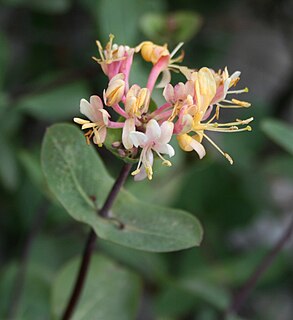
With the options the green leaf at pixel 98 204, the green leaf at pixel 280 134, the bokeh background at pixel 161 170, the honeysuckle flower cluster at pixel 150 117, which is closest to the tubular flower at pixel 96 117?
the honeysuckle flower cluster at pixel 150 117

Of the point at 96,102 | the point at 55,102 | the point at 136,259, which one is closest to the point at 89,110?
the point at 96,102

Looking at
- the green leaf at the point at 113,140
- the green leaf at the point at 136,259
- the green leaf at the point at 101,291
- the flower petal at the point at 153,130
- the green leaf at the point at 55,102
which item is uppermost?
the flower petal at the point at 153,130

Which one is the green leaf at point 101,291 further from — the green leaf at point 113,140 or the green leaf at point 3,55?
the green leaf at point 3,55

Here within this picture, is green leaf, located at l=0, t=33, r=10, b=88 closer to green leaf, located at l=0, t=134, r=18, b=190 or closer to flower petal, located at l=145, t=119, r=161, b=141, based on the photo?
green leaf, located at l=0, t=134, r=18, b=190

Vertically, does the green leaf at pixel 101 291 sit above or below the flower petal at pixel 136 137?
below

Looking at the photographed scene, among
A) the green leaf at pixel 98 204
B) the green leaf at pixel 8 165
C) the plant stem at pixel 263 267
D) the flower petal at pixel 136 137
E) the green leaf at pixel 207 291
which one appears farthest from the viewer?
the green leaf at pixel 8 165

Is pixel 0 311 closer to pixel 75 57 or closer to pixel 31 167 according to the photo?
pixel 31 167
